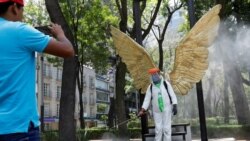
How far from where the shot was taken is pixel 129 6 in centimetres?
2489

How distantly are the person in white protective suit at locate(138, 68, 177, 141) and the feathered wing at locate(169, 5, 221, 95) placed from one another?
149cm

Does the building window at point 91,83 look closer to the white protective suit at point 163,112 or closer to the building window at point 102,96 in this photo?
the building window at point 102,96

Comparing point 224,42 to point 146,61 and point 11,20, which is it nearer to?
point 146,61

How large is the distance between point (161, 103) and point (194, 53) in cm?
194

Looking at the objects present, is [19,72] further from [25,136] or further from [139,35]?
[139,35]

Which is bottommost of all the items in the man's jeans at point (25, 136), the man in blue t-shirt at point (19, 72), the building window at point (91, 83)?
the man's jeans at point (25, 136)

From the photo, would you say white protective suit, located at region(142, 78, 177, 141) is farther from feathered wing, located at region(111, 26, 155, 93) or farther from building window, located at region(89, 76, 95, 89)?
building window, located at region(89, 76, 95, 89)

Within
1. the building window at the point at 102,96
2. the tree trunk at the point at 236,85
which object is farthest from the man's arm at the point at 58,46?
the building window at the point at 102,96

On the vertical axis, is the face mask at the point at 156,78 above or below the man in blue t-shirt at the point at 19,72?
above

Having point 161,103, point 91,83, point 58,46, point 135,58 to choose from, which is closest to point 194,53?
point 135,58

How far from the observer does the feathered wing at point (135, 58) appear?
11.3m

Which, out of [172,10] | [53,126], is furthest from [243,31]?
[53,126]

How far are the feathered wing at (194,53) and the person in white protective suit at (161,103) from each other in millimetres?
1488

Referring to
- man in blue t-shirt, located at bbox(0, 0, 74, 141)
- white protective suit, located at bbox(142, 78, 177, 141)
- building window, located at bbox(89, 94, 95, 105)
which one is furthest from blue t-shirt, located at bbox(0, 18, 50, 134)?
building window, located at bbox(89, 94, 95, 105)
